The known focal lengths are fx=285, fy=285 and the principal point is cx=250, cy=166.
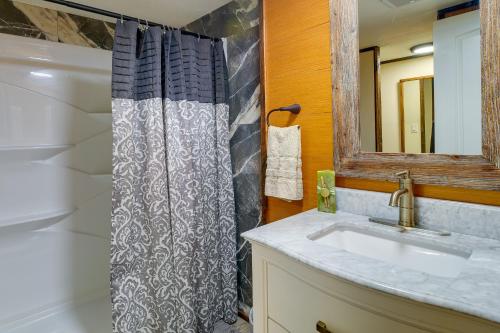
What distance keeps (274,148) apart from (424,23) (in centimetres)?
75

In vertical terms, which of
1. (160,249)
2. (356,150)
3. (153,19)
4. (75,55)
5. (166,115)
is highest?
(153,19)

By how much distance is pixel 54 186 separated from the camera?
1770 mm

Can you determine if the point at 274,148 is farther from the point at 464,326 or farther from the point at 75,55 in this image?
the point at 75,55

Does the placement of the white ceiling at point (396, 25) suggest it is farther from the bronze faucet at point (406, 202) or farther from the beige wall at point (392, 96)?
the bronze faucet at point (406, 202)

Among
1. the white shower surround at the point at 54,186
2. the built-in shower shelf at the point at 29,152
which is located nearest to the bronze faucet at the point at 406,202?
the white shower surround at the point at 54,186

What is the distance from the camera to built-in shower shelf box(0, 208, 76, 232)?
5.32 feet

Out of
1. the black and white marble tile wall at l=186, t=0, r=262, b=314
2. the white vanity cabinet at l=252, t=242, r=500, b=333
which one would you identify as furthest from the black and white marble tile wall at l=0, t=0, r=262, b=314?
the white vanity cabinet at l=252, t=242, r=500, b=333

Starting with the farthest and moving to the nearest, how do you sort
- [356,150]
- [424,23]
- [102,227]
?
1. [102,227]
2. [356,150]
3. [424,23]

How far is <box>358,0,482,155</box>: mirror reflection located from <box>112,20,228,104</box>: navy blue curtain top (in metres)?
0.86

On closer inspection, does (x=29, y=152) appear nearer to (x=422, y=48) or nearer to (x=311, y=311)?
(x=311, y=311)

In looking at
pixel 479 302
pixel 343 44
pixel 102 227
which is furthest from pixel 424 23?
pixel 102 227

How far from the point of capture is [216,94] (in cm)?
170

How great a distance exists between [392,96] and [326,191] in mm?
453

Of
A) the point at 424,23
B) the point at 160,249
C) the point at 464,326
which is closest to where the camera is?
the point at 464,326
